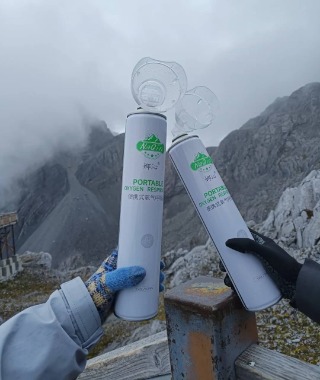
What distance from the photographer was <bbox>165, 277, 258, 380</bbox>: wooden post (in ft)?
4.94

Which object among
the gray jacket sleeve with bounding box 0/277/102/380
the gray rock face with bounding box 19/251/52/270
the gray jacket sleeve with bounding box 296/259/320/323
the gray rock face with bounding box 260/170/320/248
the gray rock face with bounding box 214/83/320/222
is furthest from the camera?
the gray rock face with bounding box 214/83/320/222

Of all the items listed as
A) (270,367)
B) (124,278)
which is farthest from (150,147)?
(270,367)

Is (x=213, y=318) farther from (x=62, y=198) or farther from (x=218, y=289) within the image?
(x=62, y=198)

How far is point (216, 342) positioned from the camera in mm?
1496

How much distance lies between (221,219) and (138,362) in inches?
45.2

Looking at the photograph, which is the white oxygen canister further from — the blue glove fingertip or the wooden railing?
the wooden railing

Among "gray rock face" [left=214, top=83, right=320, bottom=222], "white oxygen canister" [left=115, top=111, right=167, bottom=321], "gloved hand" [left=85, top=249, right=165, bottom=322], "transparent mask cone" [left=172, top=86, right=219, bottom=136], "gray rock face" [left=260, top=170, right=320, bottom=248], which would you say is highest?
"gray rock face" [left=214, top=83, right=320, bottom=222]

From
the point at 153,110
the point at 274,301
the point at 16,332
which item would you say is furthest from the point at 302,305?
the point at 16,332

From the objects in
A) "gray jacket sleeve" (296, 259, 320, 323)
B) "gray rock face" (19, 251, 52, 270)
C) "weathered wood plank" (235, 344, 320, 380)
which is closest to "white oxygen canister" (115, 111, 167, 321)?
"weathered wood plank" (235, 344, 320, 380)

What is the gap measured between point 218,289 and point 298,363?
19.5 inches

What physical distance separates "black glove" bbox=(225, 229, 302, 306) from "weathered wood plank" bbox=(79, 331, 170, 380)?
0.74m

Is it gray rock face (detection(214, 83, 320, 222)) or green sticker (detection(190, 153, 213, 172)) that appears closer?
green sticker (detection(190, 153, 213, 172))

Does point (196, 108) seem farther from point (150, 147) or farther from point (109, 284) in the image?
point (109, 284)

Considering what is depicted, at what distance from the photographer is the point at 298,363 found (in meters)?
1.52
